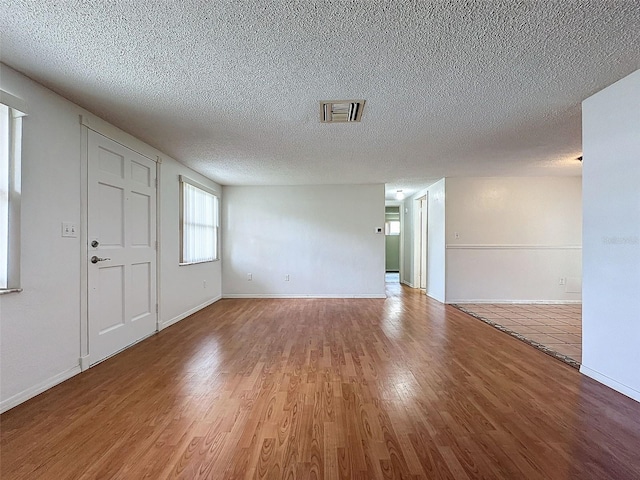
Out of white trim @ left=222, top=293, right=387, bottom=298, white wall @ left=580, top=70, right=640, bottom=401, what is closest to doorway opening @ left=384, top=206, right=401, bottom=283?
white trim @ left=222, top=293, right=387, bottom=298

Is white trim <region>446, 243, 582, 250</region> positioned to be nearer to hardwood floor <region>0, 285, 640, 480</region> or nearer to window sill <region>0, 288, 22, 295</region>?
hardwood floor <region>0, 285, 640, 480</region>

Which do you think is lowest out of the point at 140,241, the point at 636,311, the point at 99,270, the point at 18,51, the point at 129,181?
the point at 636,311

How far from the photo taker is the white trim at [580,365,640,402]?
2.15m

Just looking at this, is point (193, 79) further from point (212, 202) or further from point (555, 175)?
point (555, 175)

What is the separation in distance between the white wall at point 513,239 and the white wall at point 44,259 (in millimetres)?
5084

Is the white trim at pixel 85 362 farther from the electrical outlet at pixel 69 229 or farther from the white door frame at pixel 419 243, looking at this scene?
the white door frame at pixel 419 243

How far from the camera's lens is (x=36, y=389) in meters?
2.22

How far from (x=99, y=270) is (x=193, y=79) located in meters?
1.82

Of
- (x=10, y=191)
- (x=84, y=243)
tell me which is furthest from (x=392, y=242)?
(x=10, y=191)

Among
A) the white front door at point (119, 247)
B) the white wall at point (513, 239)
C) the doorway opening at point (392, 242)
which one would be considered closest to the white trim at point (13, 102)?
the white front door at point (119, 247)

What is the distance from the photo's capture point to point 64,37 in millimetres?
1757

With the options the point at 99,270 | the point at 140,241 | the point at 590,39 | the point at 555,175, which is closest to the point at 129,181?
the point at 140,241

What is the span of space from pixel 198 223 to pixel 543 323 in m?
4.97

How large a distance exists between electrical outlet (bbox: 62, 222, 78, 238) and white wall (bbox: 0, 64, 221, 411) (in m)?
0.03
